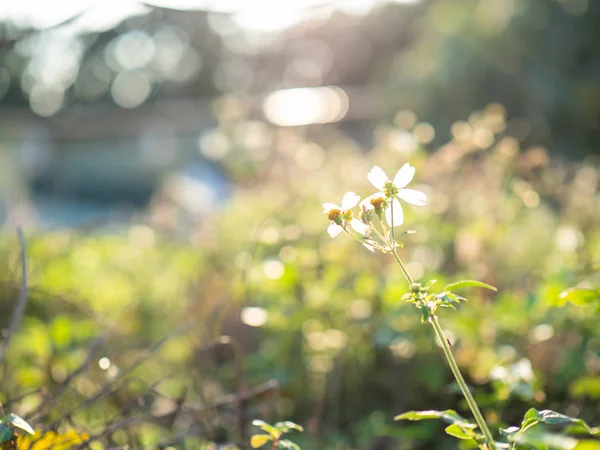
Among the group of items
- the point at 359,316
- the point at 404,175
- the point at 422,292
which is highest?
the point at 404,175

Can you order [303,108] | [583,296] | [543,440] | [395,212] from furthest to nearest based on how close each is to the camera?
[303,108] → [583,296] → [395,212] → [543,440]

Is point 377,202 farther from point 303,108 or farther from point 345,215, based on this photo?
point 303,108

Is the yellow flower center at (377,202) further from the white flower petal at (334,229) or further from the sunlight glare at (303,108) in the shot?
the sunlight glare at (303,108)

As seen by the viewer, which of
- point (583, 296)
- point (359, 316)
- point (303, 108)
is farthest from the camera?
point (303, 108)

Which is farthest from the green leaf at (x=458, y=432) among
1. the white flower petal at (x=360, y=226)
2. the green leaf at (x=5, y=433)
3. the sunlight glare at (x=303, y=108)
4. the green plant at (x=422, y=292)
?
the sunlight glare at (x=303, y=108)

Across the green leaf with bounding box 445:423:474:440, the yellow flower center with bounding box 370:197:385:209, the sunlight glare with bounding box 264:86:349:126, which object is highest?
the yellow flower center with bounding box 370:197:385:209

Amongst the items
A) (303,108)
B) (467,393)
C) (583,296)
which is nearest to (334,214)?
(467,393)

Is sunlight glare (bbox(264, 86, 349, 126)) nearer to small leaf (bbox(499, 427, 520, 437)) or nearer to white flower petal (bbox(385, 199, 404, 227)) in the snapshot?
white flower petal (bbox(385, 199, 404, 227))

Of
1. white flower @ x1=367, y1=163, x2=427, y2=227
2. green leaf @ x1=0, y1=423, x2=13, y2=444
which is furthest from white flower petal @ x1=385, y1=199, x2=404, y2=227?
green leaf @ x1=0, y1=423, x2=13, y2=444
